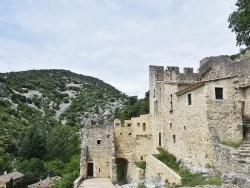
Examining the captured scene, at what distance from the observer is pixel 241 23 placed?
970 inches

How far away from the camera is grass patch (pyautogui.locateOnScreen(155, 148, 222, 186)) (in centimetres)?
1634

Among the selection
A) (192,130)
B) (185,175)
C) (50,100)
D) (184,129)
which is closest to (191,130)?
(192,130)

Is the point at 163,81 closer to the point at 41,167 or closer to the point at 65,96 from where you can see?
the point at 41,167

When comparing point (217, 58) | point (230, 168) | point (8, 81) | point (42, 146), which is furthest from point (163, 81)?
point (8, 81)

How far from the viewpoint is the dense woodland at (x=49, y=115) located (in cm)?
4853

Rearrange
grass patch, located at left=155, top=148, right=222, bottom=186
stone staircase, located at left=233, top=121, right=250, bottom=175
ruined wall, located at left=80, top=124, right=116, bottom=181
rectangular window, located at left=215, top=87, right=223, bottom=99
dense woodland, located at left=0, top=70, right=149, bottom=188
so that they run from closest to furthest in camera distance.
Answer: stone staircase, located at left=233, top=121, right=250, bottom=175, grass patch, located at left=155, top=148, right=222, bottom=186, rectangular window, located at left=215, top=87, right=223, bottom=99, ruined wall, located at left=80, top=124, right=116, bottom=181, dense woodland, located at left=0, top=70, right=149, bottom=188

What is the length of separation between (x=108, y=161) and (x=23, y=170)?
23434mm

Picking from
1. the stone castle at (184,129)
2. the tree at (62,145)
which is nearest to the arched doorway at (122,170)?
the stone castle at (184,129)

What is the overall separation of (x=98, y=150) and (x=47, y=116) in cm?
5252

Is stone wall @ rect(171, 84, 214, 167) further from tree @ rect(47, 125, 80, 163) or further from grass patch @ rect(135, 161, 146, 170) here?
tree @ rect(47, 125, 80, 163)

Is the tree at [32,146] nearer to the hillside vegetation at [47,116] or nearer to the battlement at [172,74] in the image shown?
the hillside vegetation at [47,116]

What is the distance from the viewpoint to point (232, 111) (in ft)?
63.6

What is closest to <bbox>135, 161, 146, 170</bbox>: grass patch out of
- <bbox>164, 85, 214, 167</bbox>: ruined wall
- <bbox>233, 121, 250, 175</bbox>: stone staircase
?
<bbox>164, 85, 214, 167</bbox>: ruined wall

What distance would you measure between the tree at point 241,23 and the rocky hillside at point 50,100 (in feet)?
122
